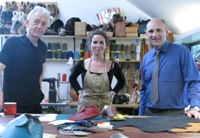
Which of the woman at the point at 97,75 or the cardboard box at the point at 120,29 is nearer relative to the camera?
the woman at the point at 97,75

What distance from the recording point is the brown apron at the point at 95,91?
232 cm

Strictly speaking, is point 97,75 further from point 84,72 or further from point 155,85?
point 155,85

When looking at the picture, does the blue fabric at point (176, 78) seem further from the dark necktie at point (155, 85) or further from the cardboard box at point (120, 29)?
the cardboard box at point (120, 29)

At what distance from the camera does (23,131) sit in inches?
38.3

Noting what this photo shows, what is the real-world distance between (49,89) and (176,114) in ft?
8.84

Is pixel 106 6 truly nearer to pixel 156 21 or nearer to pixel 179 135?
pixel 156 21

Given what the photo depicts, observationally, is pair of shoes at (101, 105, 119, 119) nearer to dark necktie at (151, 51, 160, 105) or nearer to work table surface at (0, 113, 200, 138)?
work table surface at (0, 113, 200, 138)

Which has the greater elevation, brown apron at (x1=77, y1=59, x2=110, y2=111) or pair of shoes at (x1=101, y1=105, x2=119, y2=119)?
brown apron at (x1=77, y1=59, x2=110, y2=111)

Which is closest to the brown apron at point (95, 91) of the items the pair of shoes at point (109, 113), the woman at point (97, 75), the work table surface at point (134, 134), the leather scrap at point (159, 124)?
the woman at point (97, 75)

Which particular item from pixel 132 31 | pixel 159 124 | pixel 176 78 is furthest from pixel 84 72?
pixel 132 31

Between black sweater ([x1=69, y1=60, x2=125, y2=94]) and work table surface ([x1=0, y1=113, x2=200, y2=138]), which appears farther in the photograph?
black sweater ([x1=69, y1=60, x2=125, y2=94])

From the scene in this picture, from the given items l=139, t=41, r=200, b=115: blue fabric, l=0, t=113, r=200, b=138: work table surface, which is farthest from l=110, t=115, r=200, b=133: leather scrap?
l=139, t=41, r=200, b=115: blue fabric

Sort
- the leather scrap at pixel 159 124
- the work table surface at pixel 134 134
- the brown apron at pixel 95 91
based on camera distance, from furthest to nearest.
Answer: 1. the brown apron at pixel 95 91
2. the leather scrap at pixel 159 124
3. the work table surface at pixel 134 134

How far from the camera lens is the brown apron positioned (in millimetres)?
2320
